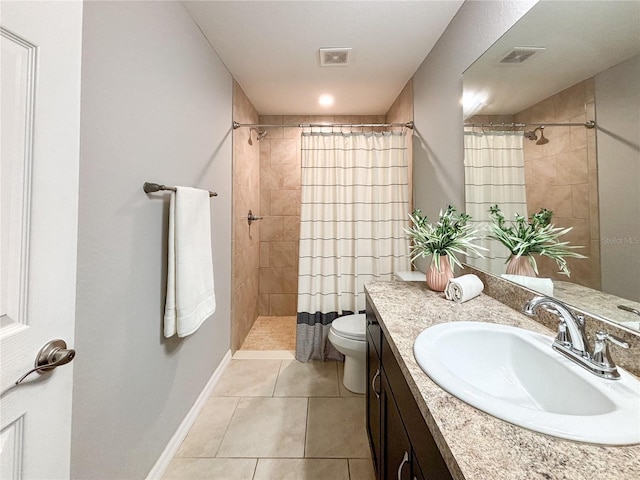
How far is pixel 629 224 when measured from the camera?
0.72 meters

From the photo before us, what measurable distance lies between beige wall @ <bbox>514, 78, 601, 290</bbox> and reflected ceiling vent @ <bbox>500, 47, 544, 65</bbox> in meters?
0.21

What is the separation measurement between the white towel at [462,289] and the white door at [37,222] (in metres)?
1.30

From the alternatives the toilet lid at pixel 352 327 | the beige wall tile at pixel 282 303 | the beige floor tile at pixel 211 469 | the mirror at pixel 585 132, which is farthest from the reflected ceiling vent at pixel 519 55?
the beige wall tile at pixel 282 303

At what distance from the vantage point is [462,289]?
3.80 feet

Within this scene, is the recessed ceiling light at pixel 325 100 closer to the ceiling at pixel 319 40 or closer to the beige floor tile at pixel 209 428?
the ceiling at pixel 319 40

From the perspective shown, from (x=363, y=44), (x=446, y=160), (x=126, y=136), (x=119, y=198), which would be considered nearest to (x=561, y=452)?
(x=119, y=198)

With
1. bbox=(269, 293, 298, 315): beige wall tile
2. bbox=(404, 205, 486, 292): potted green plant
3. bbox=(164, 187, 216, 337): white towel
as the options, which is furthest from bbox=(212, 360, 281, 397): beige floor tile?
bbox=(404, 205, 486, 292): potted green plant

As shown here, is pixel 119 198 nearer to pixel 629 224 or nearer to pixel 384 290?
pixel 384 290

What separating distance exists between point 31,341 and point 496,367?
1.16 m

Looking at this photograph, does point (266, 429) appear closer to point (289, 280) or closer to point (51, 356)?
point (51, 356)

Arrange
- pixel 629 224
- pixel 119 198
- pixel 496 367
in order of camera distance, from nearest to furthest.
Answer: pixel 629 224 < pixel 496 367 < pixel 119 198

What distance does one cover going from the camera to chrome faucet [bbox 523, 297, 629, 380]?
62 cm

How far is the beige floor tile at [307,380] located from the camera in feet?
6.06

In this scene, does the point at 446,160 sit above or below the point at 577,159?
above
